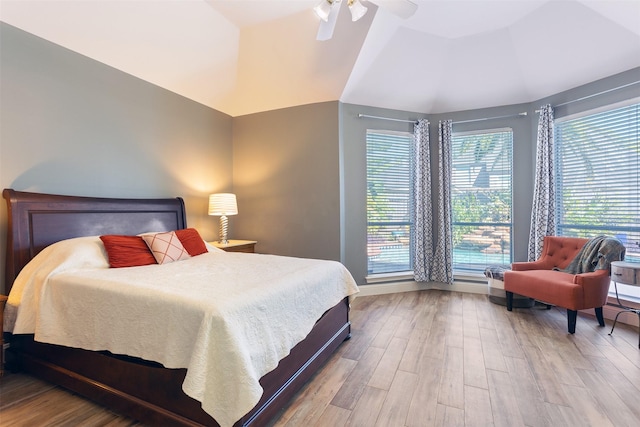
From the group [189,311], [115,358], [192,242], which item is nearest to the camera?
[189,311]

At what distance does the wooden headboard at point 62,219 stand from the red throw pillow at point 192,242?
43cm

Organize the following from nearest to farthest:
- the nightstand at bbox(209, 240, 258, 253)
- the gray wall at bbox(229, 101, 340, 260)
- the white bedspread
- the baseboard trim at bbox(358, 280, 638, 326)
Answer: the white bedspread → the nightstand at bbox(209, 240, 258, 253) → the gray wall at bbox(229, 101, 340, 260) → the baseboard trim at bbox(358, 280, 638, 326)

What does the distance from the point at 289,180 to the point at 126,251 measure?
2.26 metres

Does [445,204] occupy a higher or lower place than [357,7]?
lower

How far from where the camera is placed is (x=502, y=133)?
4.26 metres

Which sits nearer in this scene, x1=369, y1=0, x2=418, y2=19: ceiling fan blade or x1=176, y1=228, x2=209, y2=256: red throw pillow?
x1=369, y1=0, x2=418, y2=19: ceiling fan blade

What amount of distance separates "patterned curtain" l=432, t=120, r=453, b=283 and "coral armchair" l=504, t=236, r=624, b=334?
0.83 m

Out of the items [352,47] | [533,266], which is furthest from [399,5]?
[533,266]

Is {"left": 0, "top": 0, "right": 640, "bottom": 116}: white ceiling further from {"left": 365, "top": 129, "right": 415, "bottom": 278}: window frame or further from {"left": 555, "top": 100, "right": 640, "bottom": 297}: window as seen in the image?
{"left": 555, "top": 100, "right": 640, "bottom": 297}: window

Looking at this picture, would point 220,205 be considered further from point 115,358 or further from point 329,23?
point 329,23

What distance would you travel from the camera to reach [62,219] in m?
2.53

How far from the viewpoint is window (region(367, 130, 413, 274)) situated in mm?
4340

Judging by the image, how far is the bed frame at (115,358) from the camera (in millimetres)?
1613

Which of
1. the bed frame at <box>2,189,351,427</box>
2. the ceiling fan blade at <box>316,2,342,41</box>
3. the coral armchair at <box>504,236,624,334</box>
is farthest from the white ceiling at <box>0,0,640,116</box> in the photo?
the coral armchair at <box>504,236,624,334</box>
